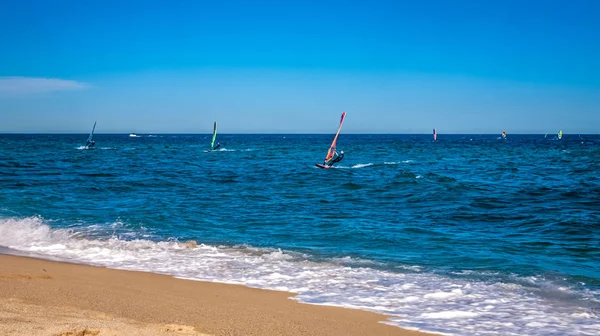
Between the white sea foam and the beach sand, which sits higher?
the beach sand

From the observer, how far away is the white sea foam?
652 cm

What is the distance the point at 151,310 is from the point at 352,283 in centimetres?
327

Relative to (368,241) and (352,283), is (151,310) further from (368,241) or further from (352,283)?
(368,241)

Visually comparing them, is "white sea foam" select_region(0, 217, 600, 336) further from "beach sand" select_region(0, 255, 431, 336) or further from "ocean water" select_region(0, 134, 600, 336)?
"beach sand" select_region(0, 255, 431, 336)

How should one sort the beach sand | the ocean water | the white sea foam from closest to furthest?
1. the beach sand
2. the white sea foam
3. the ocean water

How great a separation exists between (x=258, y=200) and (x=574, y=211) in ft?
34.2

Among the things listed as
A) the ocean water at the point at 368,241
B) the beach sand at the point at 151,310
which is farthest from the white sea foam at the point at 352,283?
the beach sand at the point at 151,310

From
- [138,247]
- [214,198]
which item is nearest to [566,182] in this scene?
[214,198]

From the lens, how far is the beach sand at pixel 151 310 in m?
5.47

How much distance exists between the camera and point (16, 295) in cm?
674

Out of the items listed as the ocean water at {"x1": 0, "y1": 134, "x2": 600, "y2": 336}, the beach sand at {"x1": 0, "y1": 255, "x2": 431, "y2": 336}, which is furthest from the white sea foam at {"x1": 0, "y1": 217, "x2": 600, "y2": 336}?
the beach sand at {"x1": 0, "y1": 255, "x2": 431, "y2": 336}

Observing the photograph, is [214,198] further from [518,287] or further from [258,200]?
[518,287]

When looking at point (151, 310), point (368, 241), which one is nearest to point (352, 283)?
point (151, 310)

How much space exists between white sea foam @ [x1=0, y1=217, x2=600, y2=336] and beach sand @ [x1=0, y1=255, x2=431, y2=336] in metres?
0.51
